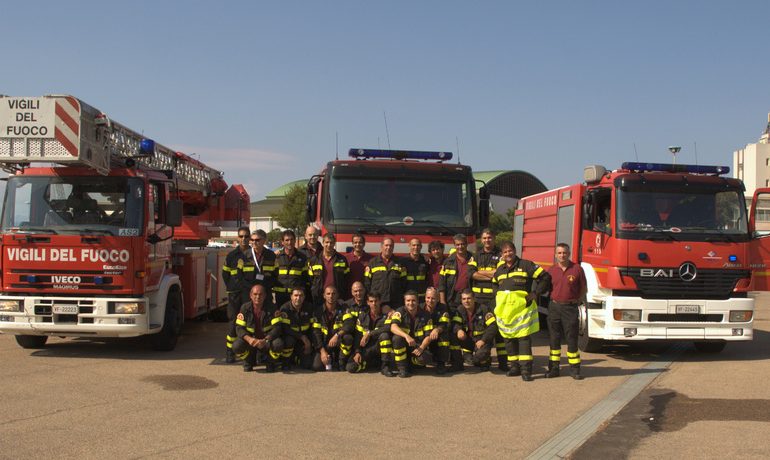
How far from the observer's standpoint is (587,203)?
36.6 ft

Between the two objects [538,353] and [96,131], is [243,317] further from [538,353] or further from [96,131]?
[538,353]

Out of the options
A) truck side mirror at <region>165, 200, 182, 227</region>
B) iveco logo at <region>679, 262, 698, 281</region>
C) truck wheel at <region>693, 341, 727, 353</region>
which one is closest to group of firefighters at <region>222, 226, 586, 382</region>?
truck side mirror at <region>165, 200, 182, 227</region>

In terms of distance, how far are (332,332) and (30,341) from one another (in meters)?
4.75

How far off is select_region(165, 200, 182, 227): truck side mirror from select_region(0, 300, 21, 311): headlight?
2.20 meters

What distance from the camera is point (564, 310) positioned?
9.24 m

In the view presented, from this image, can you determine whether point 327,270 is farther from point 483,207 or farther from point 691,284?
point 691,284

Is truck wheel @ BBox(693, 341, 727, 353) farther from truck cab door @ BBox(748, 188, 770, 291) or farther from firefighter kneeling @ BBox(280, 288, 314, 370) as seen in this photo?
firefighter kneeling @ BBox(280, 288, 314, 370)

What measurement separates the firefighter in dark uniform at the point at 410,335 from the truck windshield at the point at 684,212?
3194 millimetres

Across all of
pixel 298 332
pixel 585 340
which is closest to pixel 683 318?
pixel 585 340

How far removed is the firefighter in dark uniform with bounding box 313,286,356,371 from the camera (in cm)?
936

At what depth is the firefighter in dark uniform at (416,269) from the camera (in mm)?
10091

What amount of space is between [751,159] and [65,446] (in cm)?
8955

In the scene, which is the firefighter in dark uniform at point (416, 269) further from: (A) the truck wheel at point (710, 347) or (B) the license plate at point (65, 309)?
(A) the truck wheel at point (710, 347)

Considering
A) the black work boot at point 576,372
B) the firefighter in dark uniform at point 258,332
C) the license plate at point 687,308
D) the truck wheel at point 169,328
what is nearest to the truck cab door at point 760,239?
the license plate at point 687,308
